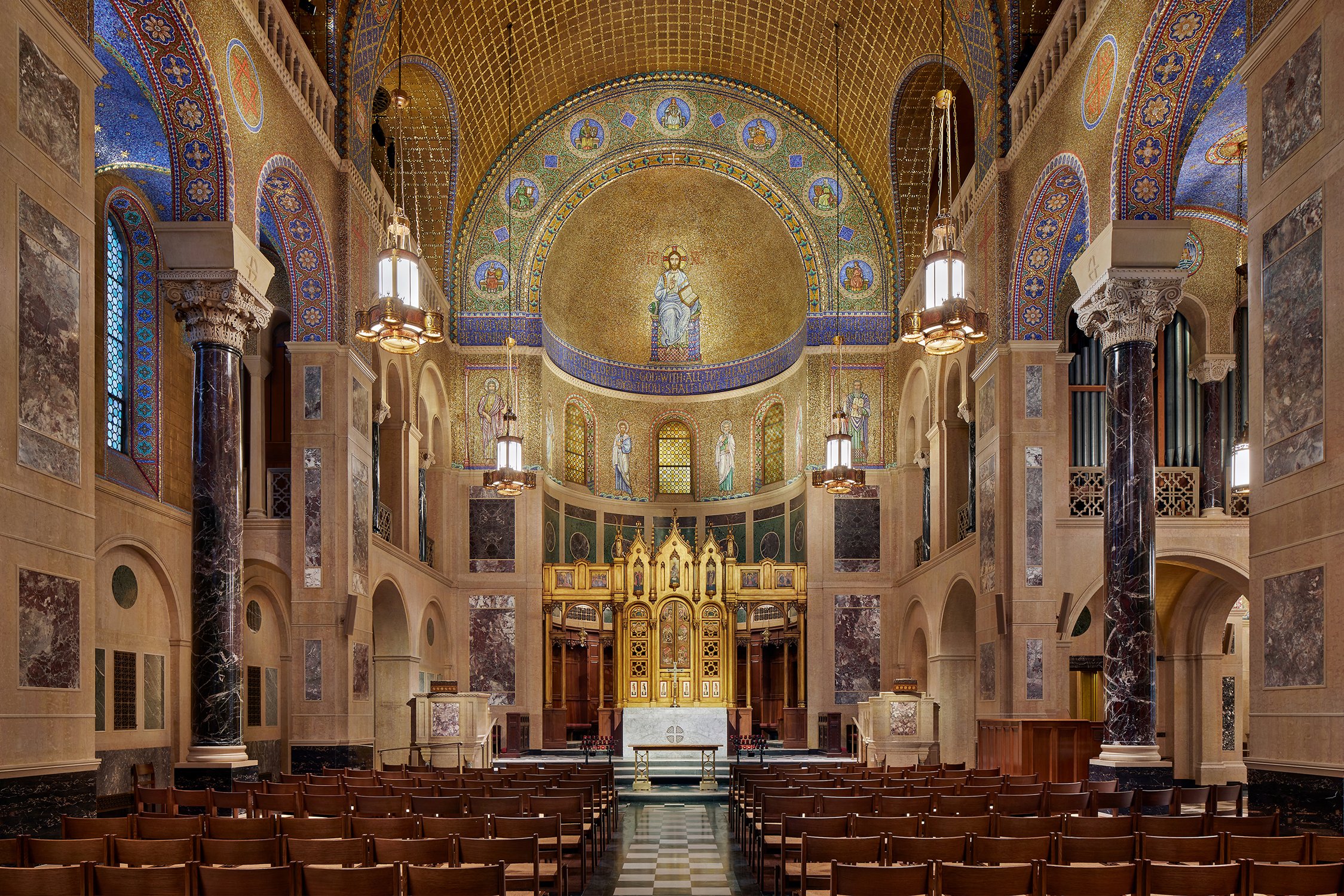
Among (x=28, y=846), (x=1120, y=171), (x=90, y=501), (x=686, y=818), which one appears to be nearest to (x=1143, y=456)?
(x=1120, y=171)

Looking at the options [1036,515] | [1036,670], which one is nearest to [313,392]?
[1036,515]

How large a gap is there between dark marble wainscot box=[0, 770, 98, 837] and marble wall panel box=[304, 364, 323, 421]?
10.7 meters

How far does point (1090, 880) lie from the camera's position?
7137 millimetres

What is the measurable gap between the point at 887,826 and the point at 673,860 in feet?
20.0

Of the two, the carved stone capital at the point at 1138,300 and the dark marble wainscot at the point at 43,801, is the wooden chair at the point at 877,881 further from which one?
the carved stone capital at the point at 1138,300

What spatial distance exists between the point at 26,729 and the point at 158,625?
339 inches

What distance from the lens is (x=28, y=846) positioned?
8.04 m

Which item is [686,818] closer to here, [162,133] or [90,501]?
[90,501]

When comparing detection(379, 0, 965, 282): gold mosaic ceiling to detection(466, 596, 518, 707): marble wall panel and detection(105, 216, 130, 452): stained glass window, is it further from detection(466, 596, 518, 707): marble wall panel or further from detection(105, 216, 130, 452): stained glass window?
detection(105, 216, 130, 452): stained glass window

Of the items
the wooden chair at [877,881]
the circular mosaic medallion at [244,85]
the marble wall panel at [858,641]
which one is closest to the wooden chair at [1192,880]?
the wooden chair at [877,881]

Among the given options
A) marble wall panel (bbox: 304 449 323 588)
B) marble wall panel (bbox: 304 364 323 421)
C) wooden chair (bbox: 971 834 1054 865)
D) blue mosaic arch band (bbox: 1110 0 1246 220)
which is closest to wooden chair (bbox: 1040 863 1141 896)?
wooden chair (bbox: 971 834 1054 865)

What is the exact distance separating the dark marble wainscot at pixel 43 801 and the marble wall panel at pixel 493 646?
814 inches

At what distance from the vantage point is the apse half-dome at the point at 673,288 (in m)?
35.5

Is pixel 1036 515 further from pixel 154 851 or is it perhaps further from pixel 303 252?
pixel 154 851
